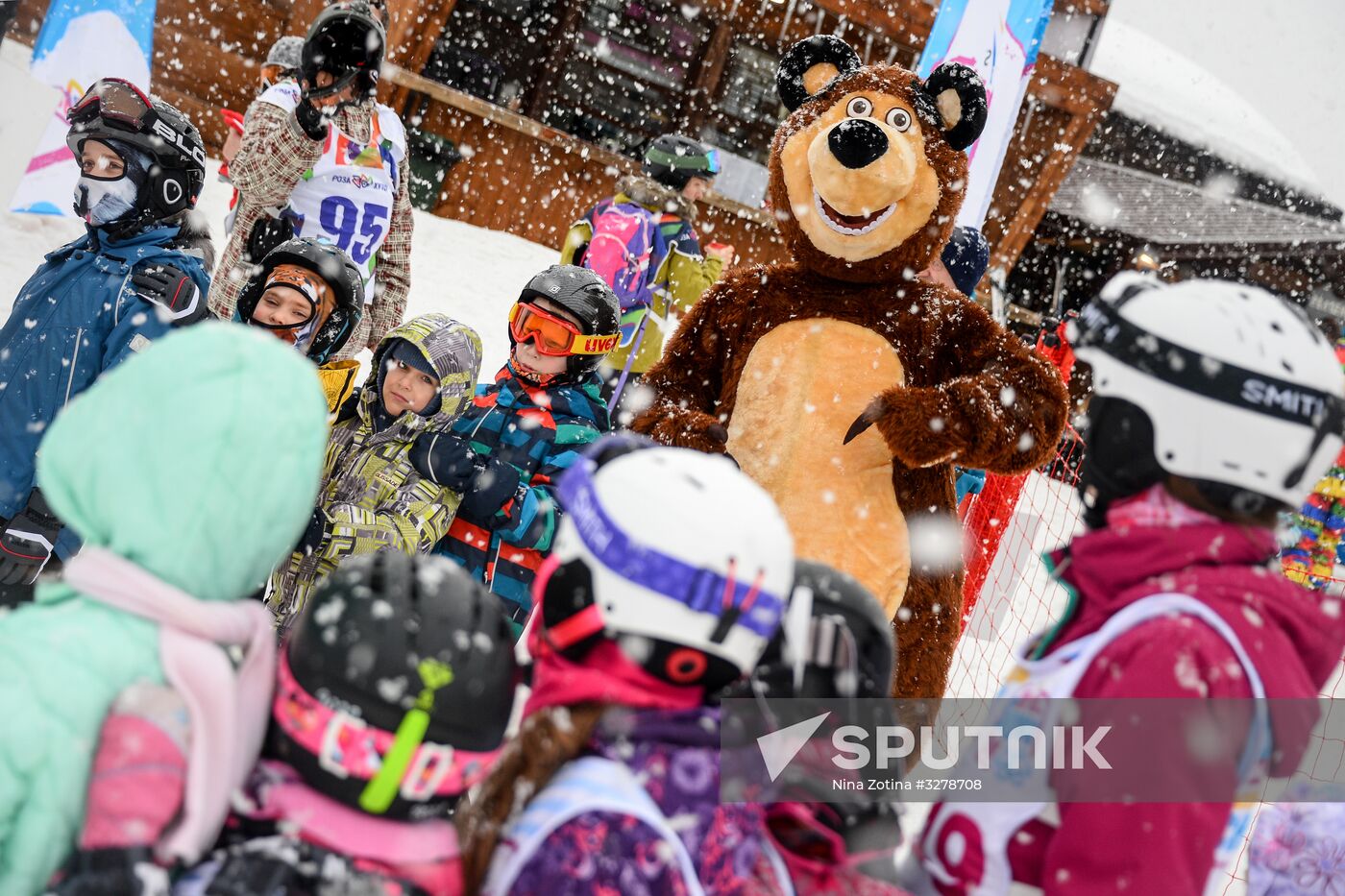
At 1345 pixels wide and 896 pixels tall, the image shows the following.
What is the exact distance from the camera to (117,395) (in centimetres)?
125

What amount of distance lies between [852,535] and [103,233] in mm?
2261

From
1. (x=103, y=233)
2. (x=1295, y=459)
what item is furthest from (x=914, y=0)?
(x=1295, y=459)

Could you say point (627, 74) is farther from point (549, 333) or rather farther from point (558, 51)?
point (549, 333)

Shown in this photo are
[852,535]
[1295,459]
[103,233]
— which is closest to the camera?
[1295,459]

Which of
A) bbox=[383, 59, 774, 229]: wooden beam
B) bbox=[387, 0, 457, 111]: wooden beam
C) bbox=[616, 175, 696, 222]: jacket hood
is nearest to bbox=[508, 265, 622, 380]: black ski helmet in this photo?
bbox=[616, 175, 696, 222]: jacket hood

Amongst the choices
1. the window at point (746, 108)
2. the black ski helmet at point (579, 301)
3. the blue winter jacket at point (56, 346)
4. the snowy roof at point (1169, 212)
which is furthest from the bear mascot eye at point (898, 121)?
the snowy roof at point (1169, 212)

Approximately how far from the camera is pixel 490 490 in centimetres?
271

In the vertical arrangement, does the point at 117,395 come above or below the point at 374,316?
above

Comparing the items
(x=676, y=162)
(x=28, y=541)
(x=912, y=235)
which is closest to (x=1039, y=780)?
(x=912, y=235)

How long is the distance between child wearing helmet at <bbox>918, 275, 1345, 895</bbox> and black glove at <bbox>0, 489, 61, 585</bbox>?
7.78 ft

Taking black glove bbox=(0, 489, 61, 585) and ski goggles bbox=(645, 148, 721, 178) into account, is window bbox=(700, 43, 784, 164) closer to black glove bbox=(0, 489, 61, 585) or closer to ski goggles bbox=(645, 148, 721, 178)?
ski goggles bbox=(645, 148, 721, 178)

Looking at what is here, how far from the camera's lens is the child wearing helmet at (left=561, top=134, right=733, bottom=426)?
202 inches

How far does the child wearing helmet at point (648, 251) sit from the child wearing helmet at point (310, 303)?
208 centimetres

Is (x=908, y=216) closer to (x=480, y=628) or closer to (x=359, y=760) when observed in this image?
(x=480, y=628)
